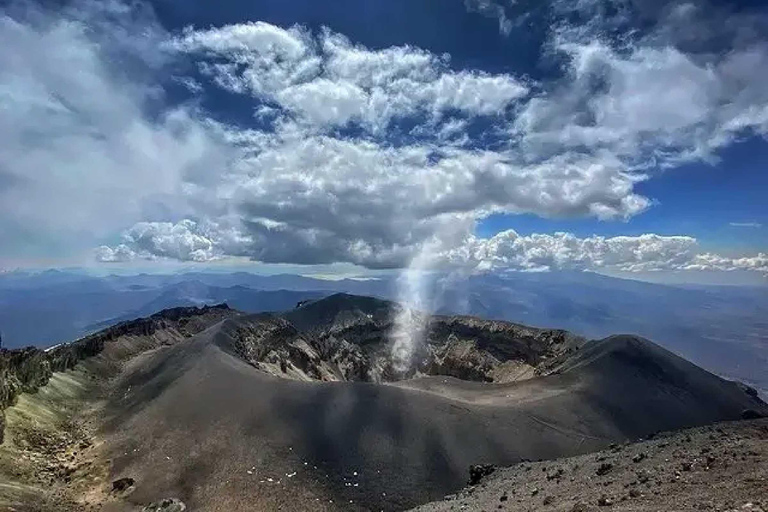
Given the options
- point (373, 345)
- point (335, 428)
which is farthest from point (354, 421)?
point (373, 345)

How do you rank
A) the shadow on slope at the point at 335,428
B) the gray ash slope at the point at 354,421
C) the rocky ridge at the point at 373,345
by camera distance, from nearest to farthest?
1. the shadow on slope at the point at 335,428
2. the gray ash slope at the point at 354,421
3. the rocky ridge at the point at 373,345

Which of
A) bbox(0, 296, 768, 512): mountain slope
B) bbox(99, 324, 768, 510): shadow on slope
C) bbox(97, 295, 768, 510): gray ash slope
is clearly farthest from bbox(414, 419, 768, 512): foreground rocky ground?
bbox(0, 296, 768, 512): mountain slope

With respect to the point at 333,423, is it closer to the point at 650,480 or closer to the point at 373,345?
the point at 650,480

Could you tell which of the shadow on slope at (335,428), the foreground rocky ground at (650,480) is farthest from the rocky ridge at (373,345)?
the foreground rocky ground at (650,480)

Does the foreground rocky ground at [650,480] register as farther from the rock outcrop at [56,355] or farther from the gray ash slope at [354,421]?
the rock outcrop at [56,355]

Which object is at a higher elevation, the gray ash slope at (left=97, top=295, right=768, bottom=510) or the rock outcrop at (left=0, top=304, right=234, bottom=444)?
the rock outcrop at (left=0, top=304, right=234, bottom=444)

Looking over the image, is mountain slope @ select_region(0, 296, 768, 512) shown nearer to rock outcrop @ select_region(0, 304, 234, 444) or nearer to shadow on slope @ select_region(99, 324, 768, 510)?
shadow on slope @ select_region(99, 324, 768, 510)

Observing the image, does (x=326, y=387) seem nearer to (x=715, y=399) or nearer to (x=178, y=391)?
(x=178, y=391)
